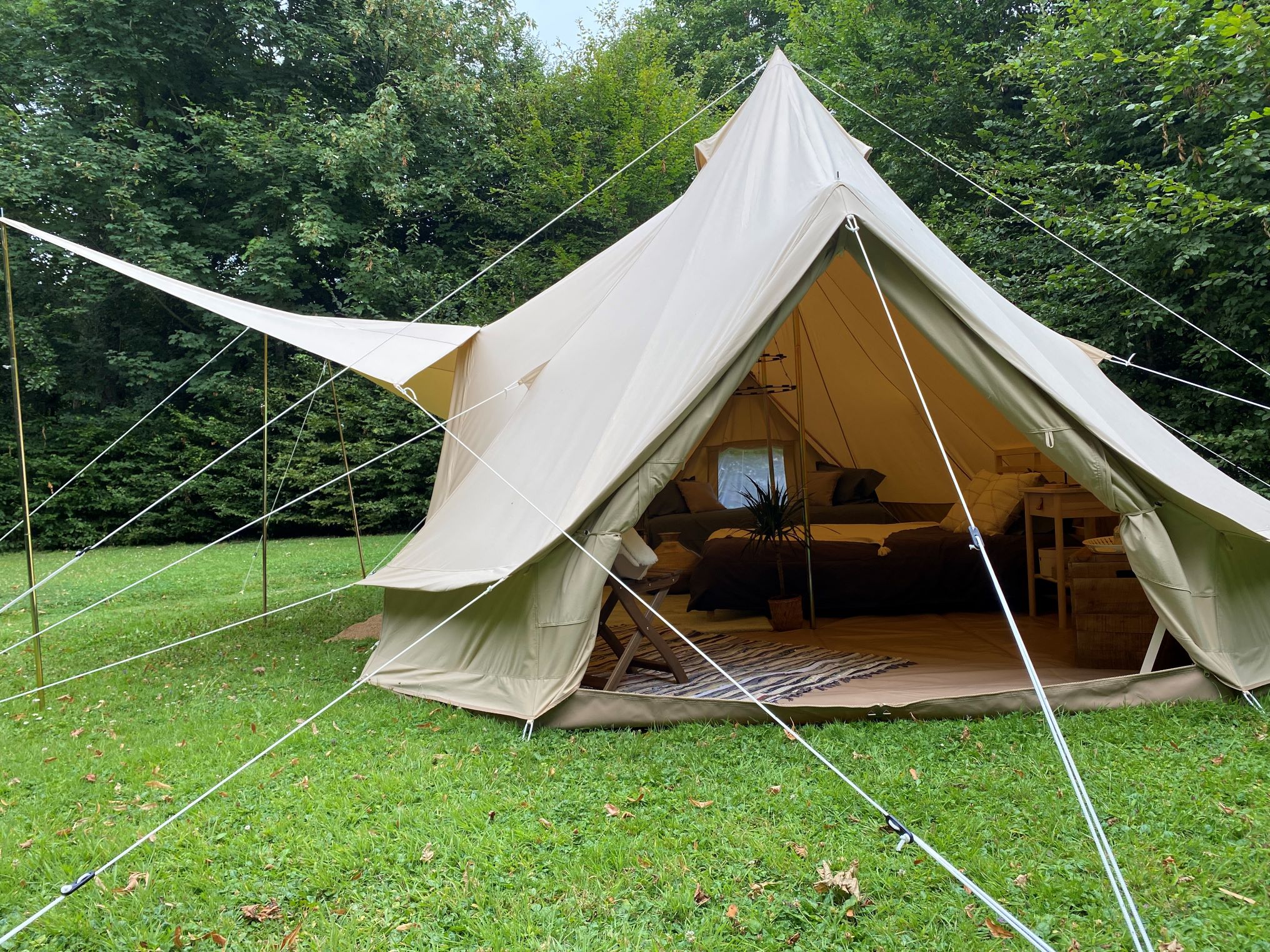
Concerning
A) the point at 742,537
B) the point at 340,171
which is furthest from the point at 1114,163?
the point at 340,171

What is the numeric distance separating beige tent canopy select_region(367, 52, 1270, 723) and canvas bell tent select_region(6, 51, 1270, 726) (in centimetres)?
1

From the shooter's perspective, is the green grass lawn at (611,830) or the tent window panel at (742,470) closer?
the green grass lawn at (611,830)

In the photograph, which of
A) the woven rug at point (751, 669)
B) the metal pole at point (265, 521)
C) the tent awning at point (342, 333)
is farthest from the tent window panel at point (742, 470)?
the metal pole at point (265, 521)

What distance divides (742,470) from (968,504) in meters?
2.36

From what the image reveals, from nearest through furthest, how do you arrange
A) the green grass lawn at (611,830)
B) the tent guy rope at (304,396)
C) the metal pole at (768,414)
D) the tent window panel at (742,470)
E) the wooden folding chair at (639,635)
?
the green grass lawn at (611,830)
the tent guy rope at (304,396)
the wooden folding chair at (639,635)
the metal pole at (768,414)
the tent window panel at (742,470)

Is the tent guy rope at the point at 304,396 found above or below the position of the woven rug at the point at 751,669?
above

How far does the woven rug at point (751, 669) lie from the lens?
3623 mm

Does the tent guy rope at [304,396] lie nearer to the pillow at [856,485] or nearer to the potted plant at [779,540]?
the potted plant at [779,540]

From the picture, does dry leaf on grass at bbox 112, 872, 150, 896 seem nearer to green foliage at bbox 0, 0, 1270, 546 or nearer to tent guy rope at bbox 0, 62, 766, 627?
tent guy rope at bbox 0, 62, 766, 627

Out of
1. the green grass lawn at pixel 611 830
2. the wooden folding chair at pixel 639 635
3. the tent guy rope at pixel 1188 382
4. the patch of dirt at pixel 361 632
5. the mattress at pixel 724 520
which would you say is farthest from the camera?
the mattress at pixel 724 520

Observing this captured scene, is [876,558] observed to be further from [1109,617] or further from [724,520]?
[724,520]

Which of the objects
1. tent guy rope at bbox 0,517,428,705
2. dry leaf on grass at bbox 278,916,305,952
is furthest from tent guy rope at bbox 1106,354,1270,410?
dry leaf on grass at bbox 278,916,305,952

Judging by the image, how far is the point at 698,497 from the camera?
7414 millimetres

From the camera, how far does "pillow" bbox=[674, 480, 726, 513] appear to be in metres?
7.36
